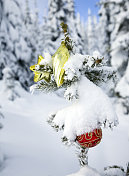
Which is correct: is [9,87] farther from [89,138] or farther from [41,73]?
[89,138]

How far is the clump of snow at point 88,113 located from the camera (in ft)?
4.27

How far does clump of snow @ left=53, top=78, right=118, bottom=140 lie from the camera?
4.27ft

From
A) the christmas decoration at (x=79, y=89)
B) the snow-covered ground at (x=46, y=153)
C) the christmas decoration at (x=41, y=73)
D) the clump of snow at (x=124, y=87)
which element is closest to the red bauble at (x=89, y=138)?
the christmas decoration at (x=79, y=89)

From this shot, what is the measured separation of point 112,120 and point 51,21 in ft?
60.4

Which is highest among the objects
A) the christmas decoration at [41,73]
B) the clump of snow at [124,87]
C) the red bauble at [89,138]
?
the clump of snow at [124,87]

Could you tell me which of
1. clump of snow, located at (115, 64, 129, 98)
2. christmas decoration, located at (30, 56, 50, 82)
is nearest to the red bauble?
christmas decoration, located at (30, 56, 50, 82)

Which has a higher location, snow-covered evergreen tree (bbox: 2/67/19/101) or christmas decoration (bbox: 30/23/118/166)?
snow-covered evergreen tree (bbox: 2/67/19/101)

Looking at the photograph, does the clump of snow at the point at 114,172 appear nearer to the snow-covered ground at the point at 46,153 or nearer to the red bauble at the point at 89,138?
the snow-covered ground at the point at 46,153

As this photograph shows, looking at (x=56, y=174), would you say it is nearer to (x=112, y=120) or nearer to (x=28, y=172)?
(x=28, y=172)

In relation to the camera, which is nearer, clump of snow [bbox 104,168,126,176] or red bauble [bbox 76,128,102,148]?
red bauble [bbox 76,128,102,148]

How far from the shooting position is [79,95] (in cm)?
143

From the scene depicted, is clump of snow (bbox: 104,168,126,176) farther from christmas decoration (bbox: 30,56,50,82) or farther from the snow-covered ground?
christmas decoration (bbox: 30,56,50,82)

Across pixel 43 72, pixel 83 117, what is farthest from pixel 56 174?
pixel 43 72

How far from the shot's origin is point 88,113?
1.32 m
